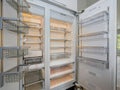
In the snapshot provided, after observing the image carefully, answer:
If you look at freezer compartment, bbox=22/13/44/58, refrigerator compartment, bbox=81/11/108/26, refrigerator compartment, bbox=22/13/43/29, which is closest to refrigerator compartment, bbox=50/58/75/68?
freezer compartment, bbox=22/13/44/58

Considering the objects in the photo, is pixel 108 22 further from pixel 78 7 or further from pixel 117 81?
pixel 78 7

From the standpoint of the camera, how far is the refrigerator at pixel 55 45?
0.86m

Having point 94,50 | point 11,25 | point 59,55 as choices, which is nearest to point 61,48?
point 59,55

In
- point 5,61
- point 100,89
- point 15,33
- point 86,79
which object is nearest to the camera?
point 5,61

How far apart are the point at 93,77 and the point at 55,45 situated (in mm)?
880

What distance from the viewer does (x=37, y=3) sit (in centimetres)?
144

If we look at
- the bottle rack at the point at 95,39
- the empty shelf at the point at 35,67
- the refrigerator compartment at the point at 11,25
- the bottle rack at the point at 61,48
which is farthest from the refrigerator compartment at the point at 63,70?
the refrigerator compartment at the point at 11,25

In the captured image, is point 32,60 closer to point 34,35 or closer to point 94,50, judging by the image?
point 34,35

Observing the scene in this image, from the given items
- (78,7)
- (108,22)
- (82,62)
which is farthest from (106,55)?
(78,7)

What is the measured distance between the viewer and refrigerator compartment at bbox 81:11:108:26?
1.35 m

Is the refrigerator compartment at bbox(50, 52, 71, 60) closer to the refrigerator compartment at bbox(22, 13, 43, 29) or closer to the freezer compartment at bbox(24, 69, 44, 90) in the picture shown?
the freezer compartment at bbox(24, 69, 44, 90)

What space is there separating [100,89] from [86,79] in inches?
13.5

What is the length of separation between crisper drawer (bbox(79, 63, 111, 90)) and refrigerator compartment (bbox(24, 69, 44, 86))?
696 mm

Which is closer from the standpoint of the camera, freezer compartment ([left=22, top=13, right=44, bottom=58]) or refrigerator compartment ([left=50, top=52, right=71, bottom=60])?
freezer compartment ([left=22, top=13, right=44, bottom=58])
